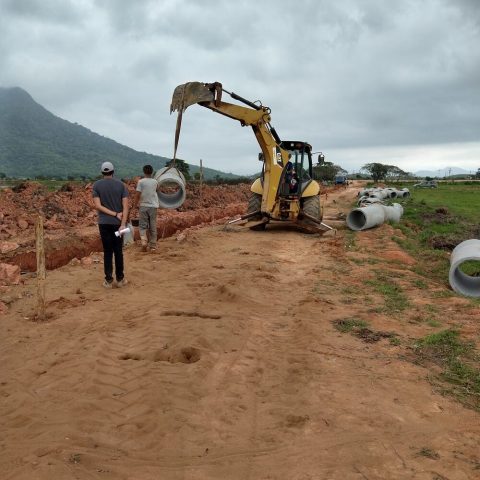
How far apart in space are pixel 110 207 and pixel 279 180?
700 centimetres

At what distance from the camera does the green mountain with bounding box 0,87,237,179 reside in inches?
4200

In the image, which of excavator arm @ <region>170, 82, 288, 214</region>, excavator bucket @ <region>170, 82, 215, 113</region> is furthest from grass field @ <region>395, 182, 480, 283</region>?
excavator bucket @ <region>170, 82, 215, 113</region>

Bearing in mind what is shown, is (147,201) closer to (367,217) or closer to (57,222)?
(57,222)

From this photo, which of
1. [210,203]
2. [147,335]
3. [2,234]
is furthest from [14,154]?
[147,335]

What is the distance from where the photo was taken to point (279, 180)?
1330cm

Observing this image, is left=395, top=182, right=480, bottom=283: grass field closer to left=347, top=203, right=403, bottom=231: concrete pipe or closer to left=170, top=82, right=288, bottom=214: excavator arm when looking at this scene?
left=347, top=203, right=403, bottom=231: concrete pipe

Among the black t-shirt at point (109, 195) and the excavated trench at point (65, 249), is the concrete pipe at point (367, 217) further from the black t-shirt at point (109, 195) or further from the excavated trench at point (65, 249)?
the black t-shirt at point (109, 195)

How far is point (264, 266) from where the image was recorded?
8.88m

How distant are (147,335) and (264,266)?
3.95 m

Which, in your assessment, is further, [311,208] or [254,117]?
[311,208]

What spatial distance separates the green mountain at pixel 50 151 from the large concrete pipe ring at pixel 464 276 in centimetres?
8530

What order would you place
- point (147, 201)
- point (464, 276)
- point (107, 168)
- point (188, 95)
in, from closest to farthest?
point (107, 168), point (464, 276), point (147, 201), point (188, 95)

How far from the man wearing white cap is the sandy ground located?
2.37 ft

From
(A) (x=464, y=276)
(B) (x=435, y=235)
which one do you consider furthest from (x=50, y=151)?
(A) (x=464, y=276)
